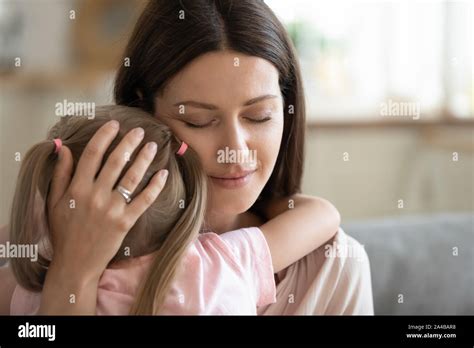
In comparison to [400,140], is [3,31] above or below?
above

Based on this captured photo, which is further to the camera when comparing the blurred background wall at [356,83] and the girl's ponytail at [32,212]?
the blurred background wall at [356,83]

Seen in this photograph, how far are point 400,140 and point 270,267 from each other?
272cm

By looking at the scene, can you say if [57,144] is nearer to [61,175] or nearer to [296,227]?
[61,175]

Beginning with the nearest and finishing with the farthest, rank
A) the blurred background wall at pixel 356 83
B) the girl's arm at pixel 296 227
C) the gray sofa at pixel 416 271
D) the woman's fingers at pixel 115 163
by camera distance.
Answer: the woman's fingers at pixel 115 163 < the girl's arm at pixel 296 227 < the gray sofa at pixel 416 271 < the blurred background wall at pixel 356 83

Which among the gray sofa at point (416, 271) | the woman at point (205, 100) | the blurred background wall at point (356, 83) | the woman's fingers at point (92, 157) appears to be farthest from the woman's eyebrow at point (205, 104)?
the blurred background wall at point (356, 83)

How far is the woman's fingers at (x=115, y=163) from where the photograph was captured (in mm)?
833

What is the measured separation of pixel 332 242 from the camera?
1.07 m

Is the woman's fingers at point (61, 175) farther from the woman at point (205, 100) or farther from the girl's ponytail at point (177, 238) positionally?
the girl's ponytail at point (177, 238)

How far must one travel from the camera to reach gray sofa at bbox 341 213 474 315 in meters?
1.42

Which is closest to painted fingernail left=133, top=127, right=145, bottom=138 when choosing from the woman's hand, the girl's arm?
the woman's hand

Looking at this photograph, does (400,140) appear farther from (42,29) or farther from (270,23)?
(270,23)

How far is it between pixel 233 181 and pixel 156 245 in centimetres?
14

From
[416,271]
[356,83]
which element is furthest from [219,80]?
[356,83]
